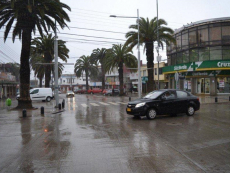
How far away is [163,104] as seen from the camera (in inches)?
503

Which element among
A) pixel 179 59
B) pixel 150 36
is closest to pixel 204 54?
pixel 179 59

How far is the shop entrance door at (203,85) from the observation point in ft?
119

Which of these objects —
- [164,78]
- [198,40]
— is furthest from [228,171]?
[164,78]

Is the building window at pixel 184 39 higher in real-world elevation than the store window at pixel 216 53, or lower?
higher

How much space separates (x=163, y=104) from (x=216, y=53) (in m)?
25.3

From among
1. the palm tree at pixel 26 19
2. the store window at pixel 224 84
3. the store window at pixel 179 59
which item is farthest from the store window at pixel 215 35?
the palm tree at pixel 26 19

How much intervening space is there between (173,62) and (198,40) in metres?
7.30

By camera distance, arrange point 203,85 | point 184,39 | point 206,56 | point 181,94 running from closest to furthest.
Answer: point 181,94, point 206,56, point 203,85, point 184,39

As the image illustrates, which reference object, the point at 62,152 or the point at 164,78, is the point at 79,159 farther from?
the point at 164,78

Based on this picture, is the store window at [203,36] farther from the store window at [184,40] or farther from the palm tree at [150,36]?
the palm tree at [150,36]

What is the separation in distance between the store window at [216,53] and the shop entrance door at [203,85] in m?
3.73

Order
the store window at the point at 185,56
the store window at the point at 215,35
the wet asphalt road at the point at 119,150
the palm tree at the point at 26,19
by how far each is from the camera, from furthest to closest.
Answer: the store window at the point at 185,56, the store window at the point at 215,35, the palm tree at the point at 26,19, the wet asphalt road at the point at 119,150

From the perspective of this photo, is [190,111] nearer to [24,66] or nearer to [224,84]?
[24,66]

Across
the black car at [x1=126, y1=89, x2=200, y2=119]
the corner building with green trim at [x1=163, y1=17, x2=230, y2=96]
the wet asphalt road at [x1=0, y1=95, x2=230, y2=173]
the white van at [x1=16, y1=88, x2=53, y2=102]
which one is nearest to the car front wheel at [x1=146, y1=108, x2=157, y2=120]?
the black car at [x1=126, y1=89, x2=200, y2=119]
